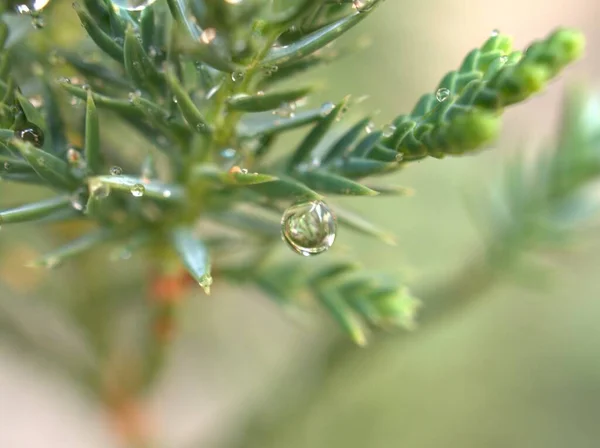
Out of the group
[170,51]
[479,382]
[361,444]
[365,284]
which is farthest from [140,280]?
[479,382]

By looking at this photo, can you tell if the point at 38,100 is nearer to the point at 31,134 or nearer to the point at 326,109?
the point at 31,134

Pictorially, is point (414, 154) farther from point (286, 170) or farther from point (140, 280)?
point (140, 280)

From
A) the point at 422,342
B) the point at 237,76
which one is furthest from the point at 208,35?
the point at 422,342

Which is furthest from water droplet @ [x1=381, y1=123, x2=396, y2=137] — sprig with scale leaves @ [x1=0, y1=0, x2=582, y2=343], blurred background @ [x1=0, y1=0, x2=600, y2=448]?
blurred background @ [x1=0, y1=0, x2=600, y2=448]

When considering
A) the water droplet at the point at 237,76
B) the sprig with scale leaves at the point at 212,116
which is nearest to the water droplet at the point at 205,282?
the sprig with scale leaves at the point at 212,116

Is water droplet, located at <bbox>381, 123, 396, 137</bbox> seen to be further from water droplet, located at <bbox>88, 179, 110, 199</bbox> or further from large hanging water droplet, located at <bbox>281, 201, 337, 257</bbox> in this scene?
water droplet, located at <bbox>88, 179, 110, 199</bbox>

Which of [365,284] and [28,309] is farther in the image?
[28,309]

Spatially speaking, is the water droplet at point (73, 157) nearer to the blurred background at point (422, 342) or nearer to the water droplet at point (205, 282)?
the water droplet at point (205, 282)

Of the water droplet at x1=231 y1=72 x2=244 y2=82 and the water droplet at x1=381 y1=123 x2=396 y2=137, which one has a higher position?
the water droplet at x1=231 y1=72 x2=244 y2=82
